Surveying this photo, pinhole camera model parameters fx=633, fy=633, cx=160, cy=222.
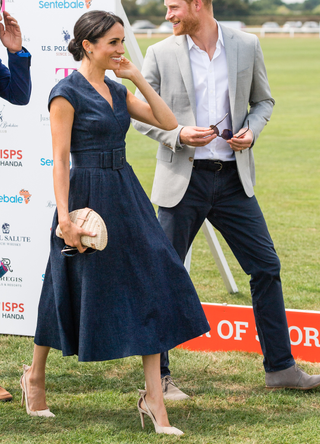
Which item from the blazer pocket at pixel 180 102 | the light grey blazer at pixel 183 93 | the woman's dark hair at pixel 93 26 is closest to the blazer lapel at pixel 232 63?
the light grey blazer at pixel 183 93

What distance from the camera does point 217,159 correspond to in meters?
3.59

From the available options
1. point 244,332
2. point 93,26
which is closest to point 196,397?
point 244,332

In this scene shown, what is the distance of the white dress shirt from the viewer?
3568mm

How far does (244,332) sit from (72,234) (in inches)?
70.7

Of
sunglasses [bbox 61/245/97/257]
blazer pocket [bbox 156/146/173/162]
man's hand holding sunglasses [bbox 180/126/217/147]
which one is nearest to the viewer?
sunglasses [bbox 61/245/97/257]

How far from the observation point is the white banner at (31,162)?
170 inches

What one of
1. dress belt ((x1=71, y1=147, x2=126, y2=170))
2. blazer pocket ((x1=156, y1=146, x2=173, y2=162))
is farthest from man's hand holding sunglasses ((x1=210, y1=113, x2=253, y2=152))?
dress belt ((x1=71, y1=147, x2=126, y2=170))

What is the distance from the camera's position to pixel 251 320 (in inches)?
164

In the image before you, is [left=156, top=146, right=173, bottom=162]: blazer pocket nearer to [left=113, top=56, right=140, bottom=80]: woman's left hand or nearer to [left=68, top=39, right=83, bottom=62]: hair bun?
[left=113, top=56, right=140, bottom=80]: woman's left hand

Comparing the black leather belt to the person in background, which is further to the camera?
the black leather belt

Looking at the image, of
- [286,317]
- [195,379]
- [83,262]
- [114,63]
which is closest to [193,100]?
[114,63]

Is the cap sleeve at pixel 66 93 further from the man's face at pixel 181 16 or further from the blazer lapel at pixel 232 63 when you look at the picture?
the blazer lapel at pixel 232 63

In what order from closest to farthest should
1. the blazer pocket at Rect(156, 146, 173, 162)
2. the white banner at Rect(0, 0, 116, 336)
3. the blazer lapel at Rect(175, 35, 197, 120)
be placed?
the blazer lapel at Rect(175, 35, 197, 120) → the blazer pocket at Rect(156, 146, 173, 162) → the white banner at Rect(0, 0, 116, 336)

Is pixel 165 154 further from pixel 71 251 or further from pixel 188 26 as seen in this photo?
pixel 71 251
